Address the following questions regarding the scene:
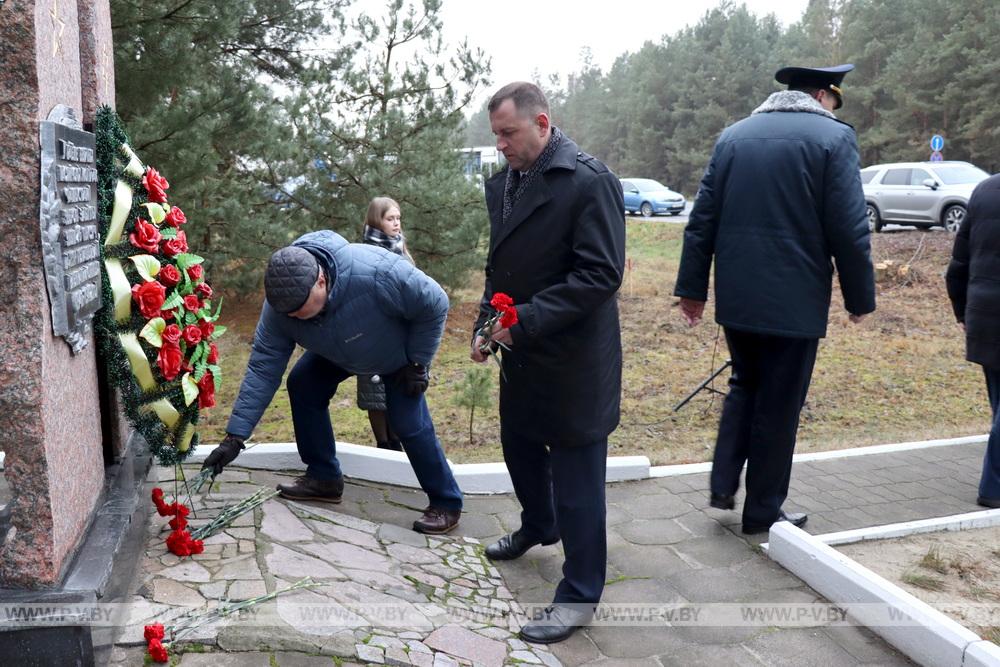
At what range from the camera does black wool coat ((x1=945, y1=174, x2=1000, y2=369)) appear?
4250mm

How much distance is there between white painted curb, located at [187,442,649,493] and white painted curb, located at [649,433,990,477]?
0.29 meters

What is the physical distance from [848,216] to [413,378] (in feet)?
6.40

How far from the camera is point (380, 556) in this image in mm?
3471

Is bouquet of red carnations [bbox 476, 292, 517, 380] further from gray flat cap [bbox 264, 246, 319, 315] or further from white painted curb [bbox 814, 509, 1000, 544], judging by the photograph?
white painted curb [bbox 814, 509, 1000, 544]

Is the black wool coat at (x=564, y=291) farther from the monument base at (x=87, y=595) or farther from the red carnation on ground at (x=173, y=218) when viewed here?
the monument base at (x=87, y=595)

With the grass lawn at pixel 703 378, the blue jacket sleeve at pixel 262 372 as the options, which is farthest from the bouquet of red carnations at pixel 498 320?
the grass lawn at pixel 703 378

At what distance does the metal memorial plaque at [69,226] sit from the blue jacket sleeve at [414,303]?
44.4 inches

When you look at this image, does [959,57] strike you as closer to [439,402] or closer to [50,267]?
[439,402]

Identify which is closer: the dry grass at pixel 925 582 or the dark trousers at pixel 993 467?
the dry grass at pixel 925 582

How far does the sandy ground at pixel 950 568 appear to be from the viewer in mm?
3113

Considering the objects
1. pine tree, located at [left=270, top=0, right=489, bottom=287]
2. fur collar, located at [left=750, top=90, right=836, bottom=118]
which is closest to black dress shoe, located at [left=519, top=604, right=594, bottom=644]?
fur collar, located at [left=750, top=90, right=836, bottom=118]

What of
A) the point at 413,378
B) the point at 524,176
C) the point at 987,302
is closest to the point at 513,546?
the point at 413,378

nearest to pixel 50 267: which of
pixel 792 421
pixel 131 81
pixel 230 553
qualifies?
pixel 230 553

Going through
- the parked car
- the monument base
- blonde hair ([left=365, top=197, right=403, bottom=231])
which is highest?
blonde hair ([left=365, top=197, right=403, bottom=231])
